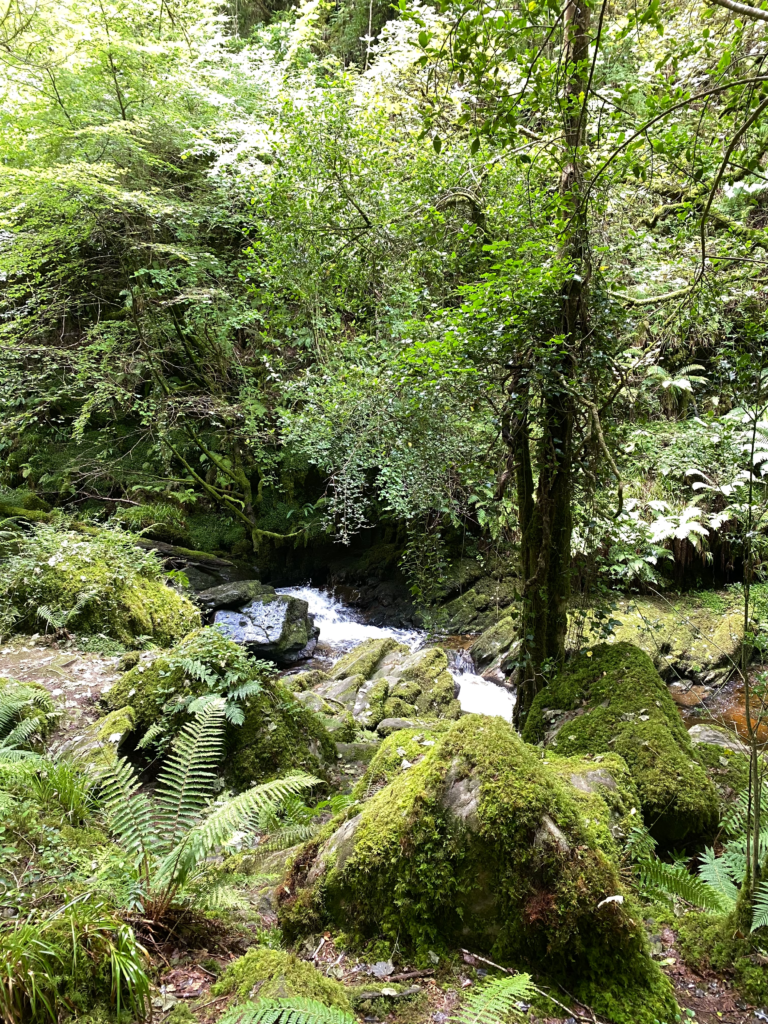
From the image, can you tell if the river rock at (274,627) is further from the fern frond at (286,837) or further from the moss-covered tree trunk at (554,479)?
the fern frond at (286,837)

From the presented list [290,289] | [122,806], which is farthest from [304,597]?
[122,806]

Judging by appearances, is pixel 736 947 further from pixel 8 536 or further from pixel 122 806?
pixel 8 536

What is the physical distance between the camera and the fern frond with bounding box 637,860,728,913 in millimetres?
2529

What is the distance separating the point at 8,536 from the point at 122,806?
26.5ft

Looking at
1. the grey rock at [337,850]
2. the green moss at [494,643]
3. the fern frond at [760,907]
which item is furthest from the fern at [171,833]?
the green moss at [494,643]

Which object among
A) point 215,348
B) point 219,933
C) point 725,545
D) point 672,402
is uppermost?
point 215,348

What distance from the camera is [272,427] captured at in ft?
39.5

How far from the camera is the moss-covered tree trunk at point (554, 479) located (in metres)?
4.30

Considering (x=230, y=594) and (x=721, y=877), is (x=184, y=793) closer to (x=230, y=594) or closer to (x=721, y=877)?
(x=721, y=877)

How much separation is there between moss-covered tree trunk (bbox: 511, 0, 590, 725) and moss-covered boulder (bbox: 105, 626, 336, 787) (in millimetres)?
2078

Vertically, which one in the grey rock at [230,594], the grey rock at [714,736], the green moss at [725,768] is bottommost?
the grey rock at [230,594]

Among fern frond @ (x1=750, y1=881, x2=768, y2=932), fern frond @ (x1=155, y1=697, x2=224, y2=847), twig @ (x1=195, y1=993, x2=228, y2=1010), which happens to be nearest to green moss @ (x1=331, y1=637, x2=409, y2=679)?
fern frond @ (x1=155, y1=697, x2=224, y2=847)

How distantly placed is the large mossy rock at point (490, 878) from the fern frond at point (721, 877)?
2.28 feet

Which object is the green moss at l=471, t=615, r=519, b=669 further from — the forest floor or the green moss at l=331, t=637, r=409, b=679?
the forest floor
